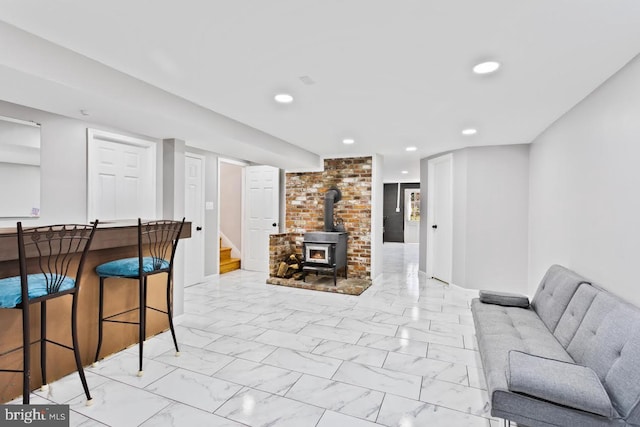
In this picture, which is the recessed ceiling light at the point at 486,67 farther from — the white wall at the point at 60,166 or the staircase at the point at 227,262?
the staircase at the point at 227,262

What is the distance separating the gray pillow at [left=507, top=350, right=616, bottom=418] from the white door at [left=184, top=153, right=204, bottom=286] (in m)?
4.73

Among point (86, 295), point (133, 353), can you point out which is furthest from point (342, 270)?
point (86, 295)

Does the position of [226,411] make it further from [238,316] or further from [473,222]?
[473,222]

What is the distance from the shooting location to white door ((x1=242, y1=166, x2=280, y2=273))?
6.26 meters

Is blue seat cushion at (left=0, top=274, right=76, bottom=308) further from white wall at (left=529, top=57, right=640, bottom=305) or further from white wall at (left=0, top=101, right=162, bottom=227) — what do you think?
white wall at (left=529, top=57, right=640, bottom=305)

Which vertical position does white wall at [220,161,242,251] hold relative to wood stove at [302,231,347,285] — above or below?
above

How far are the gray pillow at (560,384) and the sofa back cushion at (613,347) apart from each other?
0.22 ft

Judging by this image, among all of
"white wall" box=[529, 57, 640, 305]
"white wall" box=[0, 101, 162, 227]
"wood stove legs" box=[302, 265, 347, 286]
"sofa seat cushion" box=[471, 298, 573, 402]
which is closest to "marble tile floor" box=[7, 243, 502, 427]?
"sofa seat cushion" box=[471, 298, 573, 402]

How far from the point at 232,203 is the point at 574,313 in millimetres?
5886

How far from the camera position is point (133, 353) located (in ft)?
9.21

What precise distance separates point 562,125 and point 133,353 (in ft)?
15.4

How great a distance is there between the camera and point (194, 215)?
17.3 ft

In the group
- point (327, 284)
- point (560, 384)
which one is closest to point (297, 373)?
point (560, 384)

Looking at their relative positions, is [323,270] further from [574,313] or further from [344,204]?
[574,313]
